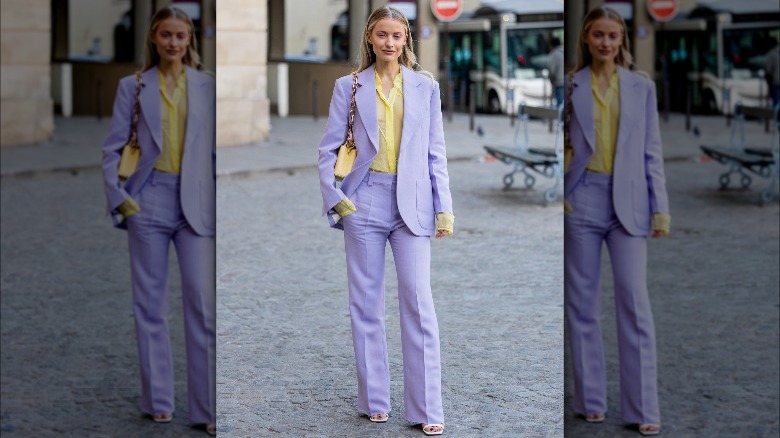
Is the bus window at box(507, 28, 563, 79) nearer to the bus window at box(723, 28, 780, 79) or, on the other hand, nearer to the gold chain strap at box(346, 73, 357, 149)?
the gold chain strap at box(346, 73, 357, 149)

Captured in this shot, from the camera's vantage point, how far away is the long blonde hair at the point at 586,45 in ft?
5.98

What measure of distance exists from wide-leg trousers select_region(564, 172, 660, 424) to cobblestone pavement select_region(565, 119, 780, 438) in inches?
0.5

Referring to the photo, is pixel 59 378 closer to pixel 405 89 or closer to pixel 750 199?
pixel 405 89

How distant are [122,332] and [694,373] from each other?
1180 millimetres

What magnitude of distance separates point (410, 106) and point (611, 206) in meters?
0.71

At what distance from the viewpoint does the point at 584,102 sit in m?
1.83

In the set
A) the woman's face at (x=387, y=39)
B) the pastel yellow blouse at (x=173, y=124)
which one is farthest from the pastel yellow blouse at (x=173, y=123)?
the woman's face at (x=387, y=39)

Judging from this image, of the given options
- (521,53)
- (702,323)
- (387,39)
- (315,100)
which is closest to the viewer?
(702,323)

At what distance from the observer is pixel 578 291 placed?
1924 mm

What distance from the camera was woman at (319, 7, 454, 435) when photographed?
98.8 inches

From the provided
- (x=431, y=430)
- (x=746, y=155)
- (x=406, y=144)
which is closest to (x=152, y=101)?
(x=406, y=144)

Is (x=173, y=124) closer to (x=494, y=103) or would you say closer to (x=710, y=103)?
(x=710, y=103)

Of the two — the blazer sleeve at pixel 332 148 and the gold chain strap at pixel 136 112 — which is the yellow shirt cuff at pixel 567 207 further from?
the blazer sleeve at pixel 332 148

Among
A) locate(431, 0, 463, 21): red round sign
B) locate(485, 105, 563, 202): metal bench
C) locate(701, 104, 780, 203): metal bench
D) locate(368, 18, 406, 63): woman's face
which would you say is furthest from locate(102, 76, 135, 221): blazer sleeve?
locate(431, 0, 463, 21): red round sign
